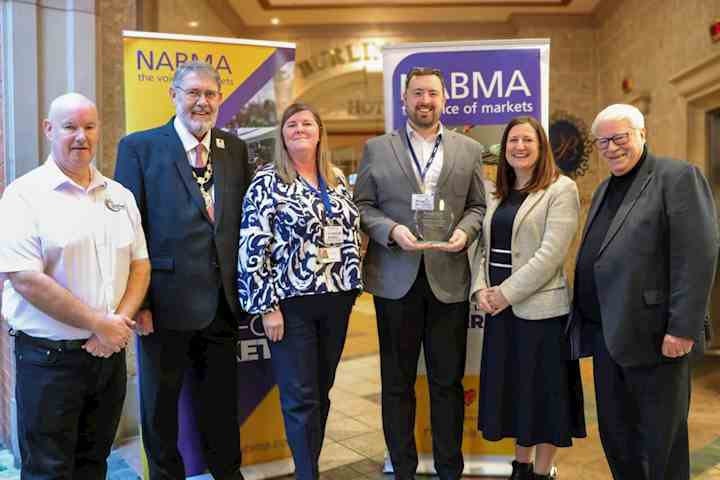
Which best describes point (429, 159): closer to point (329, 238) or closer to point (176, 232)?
point (329, 238)

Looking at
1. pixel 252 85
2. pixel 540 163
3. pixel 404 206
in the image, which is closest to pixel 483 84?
pixel 540 163

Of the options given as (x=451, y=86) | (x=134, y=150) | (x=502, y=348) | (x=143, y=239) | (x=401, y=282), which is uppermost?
(x=451, y=86)

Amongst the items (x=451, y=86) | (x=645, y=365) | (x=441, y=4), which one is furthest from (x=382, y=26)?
(x=645, y=365)

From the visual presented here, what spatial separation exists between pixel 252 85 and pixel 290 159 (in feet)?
2.57

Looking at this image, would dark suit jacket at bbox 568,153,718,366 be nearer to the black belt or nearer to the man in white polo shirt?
the man in white polo shirt

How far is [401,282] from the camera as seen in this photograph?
8.30 feet

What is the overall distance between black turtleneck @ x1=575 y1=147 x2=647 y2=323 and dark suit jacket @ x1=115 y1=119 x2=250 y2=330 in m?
1.36

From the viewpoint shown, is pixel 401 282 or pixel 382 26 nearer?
pixel 401 282

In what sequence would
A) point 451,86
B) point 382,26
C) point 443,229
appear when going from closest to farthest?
point 443,229 < point 451,86 < point 382,26

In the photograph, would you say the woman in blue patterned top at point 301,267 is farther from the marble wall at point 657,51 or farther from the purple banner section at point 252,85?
the marble wall at point 657,51

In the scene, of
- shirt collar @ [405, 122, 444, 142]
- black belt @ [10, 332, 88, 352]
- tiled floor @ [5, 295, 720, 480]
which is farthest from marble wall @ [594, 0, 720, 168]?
black belt @ [10, 332, 88, 352]

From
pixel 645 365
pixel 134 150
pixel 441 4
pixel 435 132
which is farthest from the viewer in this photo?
pixel 441 4

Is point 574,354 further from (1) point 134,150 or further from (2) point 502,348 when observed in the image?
(1) point 134,150

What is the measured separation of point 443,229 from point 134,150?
129 centimetres
